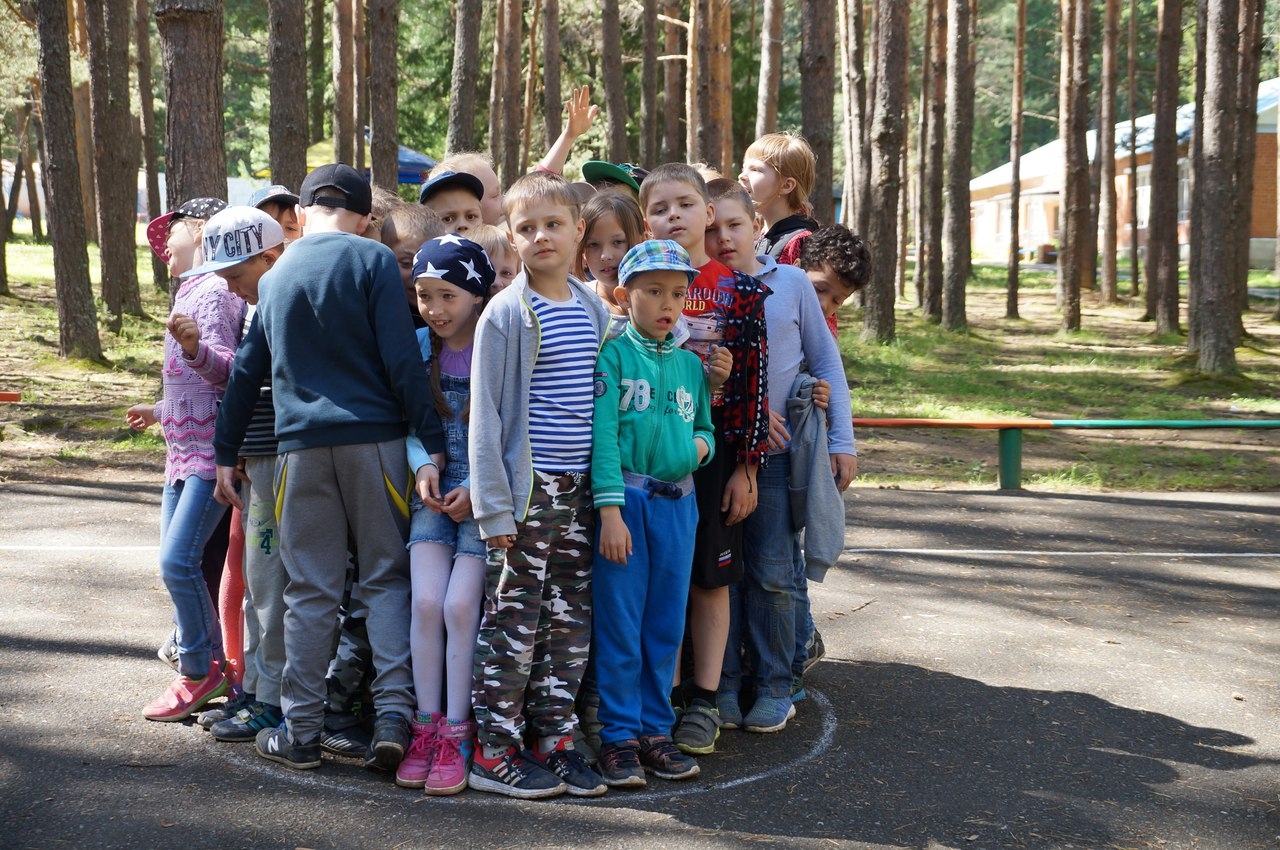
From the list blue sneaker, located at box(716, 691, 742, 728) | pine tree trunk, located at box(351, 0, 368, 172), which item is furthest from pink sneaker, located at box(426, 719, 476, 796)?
pine tree trunk, located at box(351, 0, 368, 172)

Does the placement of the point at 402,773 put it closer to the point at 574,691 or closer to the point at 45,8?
the point at 574,691

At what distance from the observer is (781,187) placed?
502 centimetres

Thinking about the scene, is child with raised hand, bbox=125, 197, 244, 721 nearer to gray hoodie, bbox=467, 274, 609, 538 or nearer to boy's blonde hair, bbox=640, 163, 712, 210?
gray hoodie, bbox=467, 274, 609, 538

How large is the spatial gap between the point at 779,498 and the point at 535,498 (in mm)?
1144

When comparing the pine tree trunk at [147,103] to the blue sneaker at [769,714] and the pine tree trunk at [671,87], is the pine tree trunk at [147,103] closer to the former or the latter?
the pine tree trunk at [671,87]

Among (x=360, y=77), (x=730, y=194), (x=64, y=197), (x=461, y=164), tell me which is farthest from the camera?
(x=360, y=77)

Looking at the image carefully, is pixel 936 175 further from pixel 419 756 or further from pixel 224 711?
pixel 419 756

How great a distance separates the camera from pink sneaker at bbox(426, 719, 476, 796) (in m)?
3.80

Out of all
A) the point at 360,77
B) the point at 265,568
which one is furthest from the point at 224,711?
the point at 360,77

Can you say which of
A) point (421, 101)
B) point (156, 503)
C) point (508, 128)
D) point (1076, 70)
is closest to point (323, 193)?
point (156, 503)

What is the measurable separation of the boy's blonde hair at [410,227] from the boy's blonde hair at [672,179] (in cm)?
78

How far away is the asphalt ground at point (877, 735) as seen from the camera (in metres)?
3.60

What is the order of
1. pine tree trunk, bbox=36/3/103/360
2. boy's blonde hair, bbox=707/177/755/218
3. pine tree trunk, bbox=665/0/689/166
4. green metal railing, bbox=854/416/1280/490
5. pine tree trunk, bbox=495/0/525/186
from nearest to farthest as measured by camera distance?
boy's blonde hair, bbox=707/177/755/218 < green metal railing, bbox=854/416/1280/490 < pine tree trunk, bbox=36/3/103/360 < pine tree trunk, bbox=495/0/525/186 < pine tree trunk, bbox=665/0/689/166

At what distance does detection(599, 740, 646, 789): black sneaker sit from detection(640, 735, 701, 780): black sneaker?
0.05 meters
